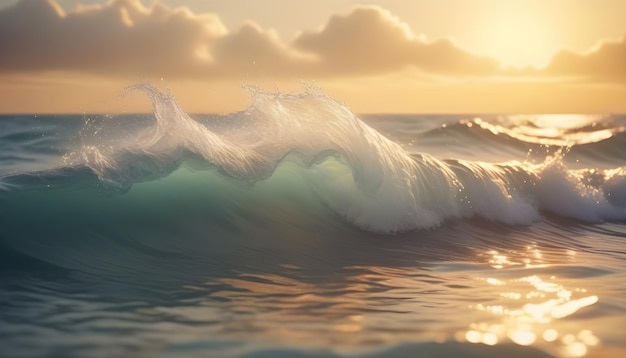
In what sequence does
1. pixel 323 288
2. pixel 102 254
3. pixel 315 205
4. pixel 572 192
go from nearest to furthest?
pixel 323 288 → pixel 102 254 → pixel 315 205 → pixel 572 192

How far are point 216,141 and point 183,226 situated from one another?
1.30m

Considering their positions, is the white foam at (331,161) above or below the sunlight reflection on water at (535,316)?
above

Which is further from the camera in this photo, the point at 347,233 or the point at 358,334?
the point at 347,233

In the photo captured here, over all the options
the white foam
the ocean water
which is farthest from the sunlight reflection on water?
the white foam

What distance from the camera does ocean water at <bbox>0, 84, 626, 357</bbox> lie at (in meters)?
3.93

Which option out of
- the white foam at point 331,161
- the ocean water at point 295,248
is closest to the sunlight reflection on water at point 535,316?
the ocean water at point 295,248

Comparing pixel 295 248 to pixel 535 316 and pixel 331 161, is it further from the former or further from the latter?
pixel 535 316

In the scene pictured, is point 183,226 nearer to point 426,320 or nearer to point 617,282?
point 426,320

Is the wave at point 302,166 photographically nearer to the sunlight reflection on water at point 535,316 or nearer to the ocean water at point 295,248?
the ocean water at point 295,248

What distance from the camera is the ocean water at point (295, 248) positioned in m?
3.93

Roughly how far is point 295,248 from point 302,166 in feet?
5.19

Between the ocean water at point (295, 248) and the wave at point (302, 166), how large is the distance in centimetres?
2

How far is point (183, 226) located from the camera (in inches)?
272

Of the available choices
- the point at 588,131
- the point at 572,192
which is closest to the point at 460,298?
the point at 572,192
